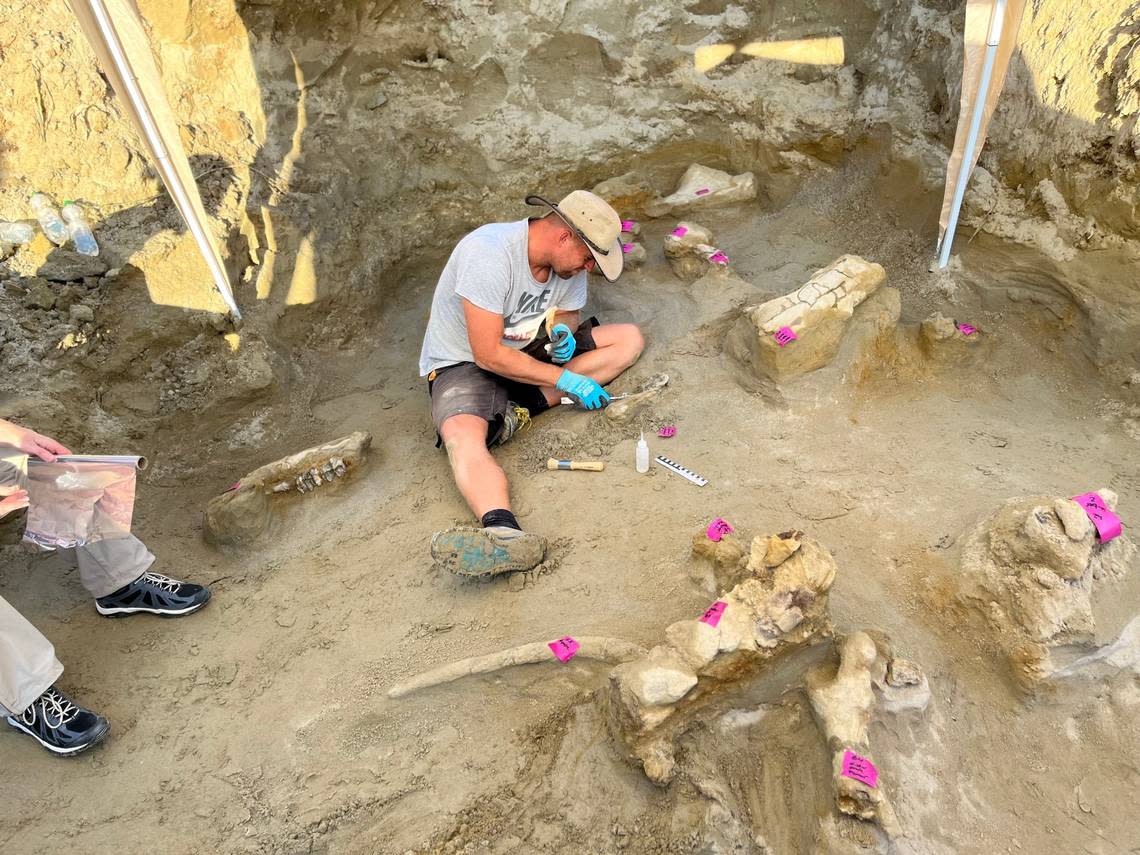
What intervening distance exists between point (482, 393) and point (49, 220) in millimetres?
2037

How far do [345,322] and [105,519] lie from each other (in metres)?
1.99

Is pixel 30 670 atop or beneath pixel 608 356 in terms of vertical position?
beneath

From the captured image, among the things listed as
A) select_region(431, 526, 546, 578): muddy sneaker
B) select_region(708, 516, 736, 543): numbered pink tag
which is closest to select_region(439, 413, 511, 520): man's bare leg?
select_region(431, 526, 546, 578): muddy sneaker

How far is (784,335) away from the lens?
3.02m

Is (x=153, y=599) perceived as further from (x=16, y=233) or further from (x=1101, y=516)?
(x=1101, y=516)

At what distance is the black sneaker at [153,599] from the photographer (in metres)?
2.64

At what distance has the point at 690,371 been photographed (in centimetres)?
336

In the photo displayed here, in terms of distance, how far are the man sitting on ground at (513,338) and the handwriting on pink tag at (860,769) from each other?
1297mm

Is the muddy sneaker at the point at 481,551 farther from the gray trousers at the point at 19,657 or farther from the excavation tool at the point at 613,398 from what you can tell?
the gray trousers at the point at 19,657

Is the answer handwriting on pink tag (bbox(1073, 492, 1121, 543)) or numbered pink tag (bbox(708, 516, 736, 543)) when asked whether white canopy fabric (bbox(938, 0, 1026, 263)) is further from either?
numbered pink tag (bbox(708, 516, 736, 543))

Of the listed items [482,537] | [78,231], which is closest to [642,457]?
[482,537]

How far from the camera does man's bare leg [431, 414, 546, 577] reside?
2.46 metres

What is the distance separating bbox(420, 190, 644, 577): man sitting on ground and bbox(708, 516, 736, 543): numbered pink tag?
692 millimetres

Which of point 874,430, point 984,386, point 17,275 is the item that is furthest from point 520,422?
point 17,275
